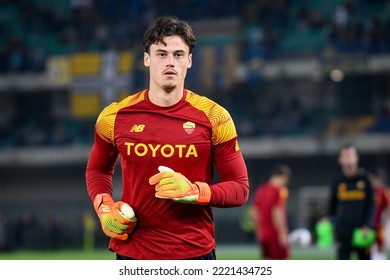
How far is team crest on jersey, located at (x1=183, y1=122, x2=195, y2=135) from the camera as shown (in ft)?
19.3

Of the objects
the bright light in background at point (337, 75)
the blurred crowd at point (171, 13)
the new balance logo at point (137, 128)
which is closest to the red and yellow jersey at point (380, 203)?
the new balance logo at point (137, 128)

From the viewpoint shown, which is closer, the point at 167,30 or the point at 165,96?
the point at 167,30

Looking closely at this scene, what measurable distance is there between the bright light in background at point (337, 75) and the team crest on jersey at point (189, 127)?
3809cm

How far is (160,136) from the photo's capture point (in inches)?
231

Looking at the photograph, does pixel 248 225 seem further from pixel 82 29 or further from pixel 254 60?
pixel 82 29

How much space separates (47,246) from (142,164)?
123 ft

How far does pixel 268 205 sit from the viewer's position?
18047 mm

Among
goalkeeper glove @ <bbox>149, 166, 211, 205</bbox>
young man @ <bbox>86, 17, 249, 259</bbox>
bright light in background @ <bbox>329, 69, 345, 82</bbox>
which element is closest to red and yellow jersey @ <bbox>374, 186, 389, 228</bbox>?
young man @ <bbox>86, 17, 249, 259</bbox>

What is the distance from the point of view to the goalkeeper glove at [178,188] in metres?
5.58

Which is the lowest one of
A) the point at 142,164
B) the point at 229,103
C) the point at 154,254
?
the point at 154,254

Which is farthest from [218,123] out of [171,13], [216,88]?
[171,13]

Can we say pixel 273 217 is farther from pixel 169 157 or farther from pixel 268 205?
pixel 169 157

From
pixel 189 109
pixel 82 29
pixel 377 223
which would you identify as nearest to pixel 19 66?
pixel 82 29

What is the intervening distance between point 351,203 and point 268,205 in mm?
4082
